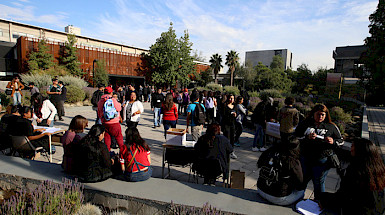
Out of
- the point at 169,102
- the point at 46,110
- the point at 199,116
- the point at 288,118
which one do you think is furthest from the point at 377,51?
the point at 46,110

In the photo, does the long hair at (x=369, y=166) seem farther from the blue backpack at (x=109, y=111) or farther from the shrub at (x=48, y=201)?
the blue backpack at (x=109, y=111)

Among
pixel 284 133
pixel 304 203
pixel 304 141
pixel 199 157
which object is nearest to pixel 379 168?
pixel 304 203

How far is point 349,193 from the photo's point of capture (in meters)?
2.30

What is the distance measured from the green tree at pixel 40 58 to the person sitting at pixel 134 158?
88.7ft

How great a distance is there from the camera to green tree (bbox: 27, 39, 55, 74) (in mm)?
24828

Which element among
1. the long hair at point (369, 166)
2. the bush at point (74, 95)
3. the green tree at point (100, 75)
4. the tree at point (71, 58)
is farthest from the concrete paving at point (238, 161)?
the tree at point (71, 58)

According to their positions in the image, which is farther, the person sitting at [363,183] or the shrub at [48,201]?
the shrub at [48,201]

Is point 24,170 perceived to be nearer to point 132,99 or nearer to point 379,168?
point 132,99

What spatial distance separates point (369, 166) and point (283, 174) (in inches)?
33.7

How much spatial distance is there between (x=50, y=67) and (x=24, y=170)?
2731cm

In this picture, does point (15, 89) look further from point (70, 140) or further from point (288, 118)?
point (288, 118)

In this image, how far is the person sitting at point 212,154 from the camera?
11.9 feet

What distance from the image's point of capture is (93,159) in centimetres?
318

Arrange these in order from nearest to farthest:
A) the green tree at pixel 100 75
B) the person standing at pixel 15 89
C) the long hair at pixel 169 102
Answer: the long hair at pixel 169 102 < the person standing at pixel 15 89 < the green tree at pixel 100 75
